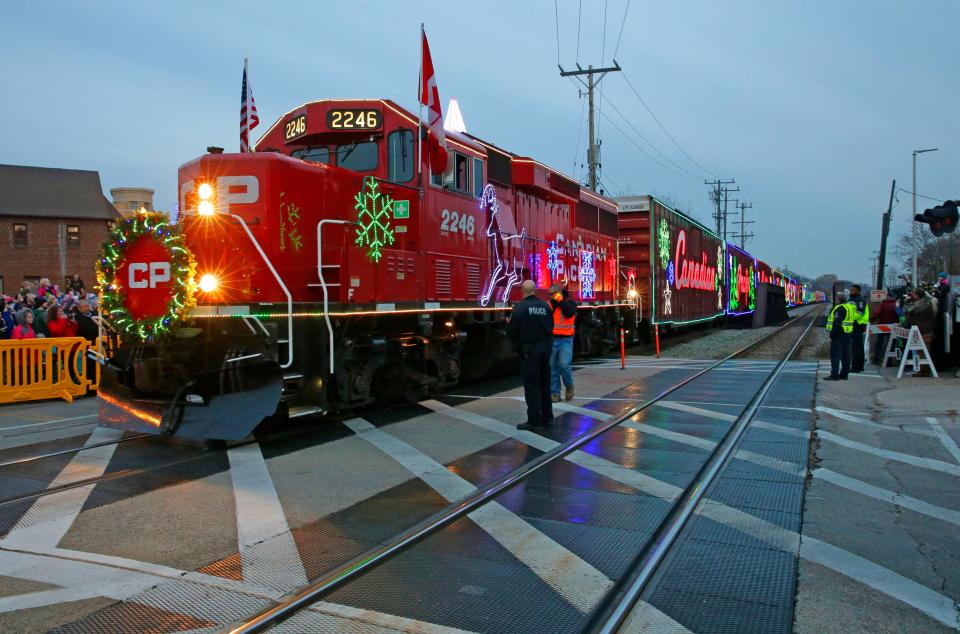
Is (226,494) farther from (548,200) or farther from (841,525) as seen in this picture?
(548,200)

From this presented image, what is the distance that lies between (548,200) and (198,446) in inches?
Answer: 324

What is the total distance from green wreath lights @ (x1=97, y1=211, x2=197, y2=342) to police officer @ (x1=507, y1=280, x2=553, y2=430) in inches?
138

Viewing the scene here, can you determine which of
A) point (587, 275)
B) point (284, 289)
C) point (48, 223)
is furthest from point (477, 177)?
point (48, 223)

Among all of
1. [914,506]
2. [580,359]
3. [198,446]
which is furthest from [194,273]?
[580,359]

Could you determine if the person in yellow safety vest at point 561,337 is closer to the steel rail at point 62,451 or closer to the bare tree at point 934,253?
the steel rail at point 62,451

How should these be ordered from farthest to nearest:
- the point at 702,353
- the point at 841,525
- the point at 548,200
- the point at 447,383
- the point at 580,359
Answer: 1. the point at 702,353
2. the point at 580,359
3. the point at 548,200
4. the point at 447,383
5. the point at 841,525

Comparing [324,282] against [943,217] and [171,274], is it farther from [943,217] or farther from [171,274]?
[943,217]

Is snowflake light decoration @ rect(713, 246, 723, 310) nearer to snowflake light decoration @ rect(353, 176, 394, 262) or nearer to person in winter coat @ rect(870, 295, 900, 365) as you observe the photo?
person in winter coat @ rect(870, 295, 900, 365)

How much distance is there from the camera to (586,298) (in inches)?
607

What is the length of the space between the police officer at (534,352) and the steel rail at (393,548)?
77 cm

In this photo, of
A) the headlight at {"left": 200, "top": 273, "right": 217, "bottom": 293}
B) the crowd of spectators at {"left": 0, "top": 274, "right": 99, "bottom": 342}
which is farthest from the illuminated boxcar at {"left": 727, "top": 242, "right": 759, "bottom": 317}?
the headlight at {"left": 200, "top": 273, "right": 217, "bottom": 293}

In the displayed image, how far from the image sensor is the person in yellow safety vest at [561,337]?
9.74 m

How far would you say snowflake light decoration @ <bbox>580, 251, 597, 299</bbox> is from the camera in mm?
15297

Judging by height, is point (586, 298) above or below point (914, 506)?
above
